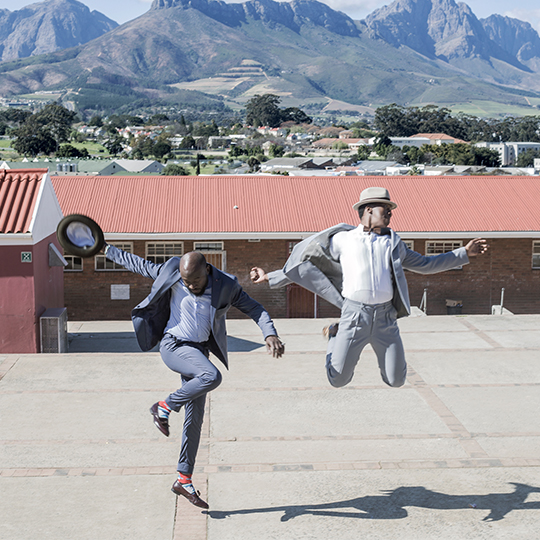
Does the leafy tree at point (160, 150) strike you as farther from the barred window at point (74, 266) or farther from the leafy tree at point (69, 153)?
the barred window at point (74, 266)

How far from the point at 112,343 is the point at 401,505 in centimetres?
1158

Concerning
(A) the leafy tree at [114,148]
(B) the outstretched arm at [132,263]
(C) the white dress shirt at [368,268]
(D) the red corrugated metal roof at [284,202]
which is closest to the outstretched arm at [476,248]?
(C) the white dress shirt at [368,268]

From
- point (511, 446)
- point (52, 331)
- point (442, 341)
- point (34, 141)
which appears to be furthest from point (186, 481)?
point (34, 141)

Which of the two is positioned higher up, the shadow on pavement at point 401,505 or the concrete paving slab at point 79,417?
the shadow on pavement at point 401,505

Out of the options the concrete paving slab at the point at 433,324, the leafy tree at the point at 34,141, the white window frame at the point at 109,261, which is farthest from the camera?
the leafy tree at the point at 34,141

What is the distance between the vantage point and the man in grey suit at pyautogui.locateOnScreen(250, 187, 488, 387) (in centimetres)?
634

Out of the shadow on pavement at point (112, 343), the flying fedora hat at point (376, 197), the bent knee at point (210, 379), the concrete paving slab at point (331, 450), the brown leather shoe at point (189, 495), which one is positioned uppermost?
the flying fedora hat at point (376, 197)

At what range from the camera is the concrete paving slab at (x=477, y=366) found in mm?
12578

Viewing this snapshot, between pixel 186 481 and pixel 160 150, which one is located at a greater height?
pixel 160 150

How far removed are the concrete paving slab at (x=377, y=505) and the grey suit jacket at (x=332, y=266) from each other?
2115 mm

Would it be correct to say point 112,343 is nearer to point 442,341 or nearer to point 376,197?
point 442,341

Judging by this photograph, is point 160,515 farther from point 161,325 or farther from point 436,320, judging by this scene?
point 436,320

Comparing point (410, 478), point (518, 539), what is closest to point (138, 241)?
point (410, 478)

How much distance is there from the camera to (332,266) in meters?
6.58
